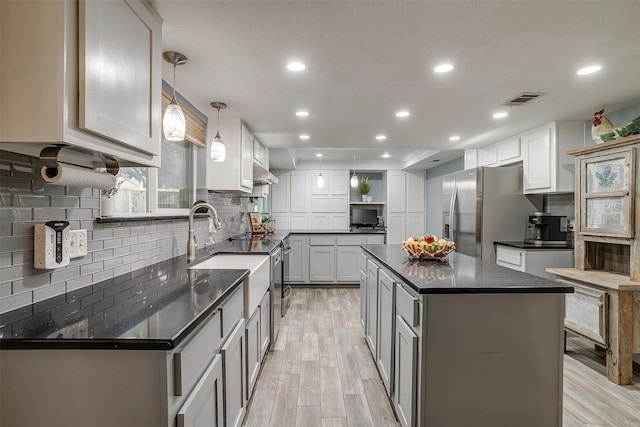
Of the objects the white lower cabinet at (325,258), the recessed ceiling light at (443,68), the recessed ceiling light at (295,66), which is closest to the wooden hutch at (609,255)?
the recessed ceiling light at (443,68)

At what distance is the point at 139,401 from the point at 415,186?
24.0ft

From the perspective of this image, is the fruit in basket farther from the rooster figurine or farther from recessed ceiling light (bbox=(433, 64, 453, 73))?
the rooster figurine

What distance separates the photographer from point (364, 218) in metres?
7.74

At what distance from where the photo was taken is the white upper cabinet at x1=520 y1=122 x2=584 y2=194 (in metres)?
3.38

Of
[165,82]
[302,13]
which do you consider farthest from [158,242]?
[302,13]

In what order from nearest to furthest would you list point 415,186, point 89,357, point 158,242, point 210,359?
point 89,357
point 210,359
point 158,242
point 415,186

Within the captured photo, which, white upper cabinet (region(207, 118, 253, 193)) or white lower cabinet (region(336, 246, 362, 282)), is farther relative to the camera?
white lower cabinet (region(336, 246, 362, 282))

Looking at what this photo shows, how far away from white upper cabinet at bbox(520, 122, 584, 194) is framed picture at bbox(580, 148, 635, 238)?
24.6 inches

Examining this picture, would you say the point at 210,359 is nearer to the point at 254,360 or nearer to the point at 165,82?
the point at 254,360

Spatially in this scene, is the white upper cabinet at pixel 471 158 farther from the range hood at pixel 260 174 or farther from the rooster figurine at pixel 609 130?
the range hood at pixel 260 174

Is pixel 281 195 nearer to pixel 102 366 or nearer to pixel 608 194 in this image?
pixel 608 194

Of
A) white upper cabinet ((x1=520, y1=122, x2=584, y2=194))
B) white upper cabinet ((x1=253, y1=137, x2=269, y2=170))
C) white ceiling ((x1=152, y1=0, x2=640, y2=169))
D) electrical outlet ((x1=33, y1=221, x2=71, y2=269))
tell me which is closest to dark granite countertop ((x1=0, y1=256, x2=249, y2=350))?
electrical outlet ((x1=33, y1=221, x2=71, y2=269))

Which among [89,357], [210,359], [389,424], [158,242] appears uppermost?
[158,242]

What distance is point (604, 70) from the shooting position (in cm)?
217
